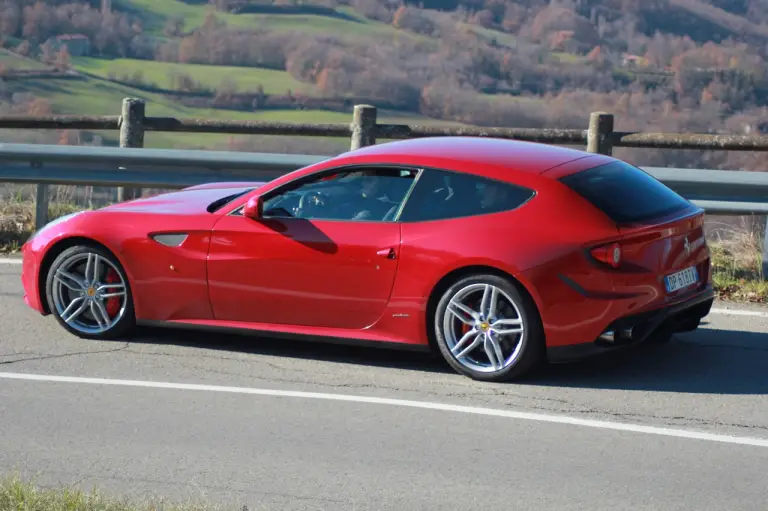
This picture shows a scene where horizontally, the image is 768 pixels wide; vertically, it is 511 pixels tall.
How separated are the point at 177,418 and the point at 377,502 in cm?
161

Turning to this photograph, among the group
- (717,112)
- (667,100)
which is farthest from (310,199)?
(667,100)

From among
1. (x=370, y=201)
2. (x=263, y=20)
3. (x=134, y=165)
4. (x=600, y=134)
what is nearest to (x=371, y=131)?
(x=600, y=134)

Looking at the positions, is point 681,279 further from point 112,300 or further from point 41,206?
point 41,206

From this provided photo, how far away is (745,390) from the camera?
7.04 m

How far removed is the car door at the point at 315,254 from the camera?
286 inches

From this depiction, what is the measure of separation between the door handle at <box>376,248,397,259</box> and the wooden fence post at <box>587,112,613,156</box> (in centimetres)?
556

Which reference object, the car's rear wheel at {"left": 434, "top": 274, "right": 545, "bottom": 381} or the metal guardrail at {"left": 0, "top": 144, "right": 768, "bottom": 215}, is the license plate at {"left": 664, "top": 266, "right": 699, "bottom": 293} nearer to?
the car's rear wheel at {"left": 434, "top": 274, "right": 545, "bottom": 381}

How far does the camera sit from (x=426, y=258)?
7109 mm

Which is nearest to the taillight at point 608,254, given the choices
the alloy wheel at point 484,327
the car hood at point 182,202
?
the alloy wheel at point 484,327

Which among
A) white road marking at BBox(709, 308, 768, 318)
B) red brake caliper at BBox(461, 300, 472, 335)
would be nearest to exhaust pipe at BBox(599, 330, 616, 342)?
red brake caliper at BBox(461, 300, 472, 335)

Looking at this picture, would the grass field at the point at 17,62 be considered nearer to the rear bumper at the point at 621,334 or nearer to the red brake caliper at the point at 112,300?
the red brake caliper at the point at 112,300

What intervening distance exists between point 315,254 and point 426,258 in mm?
683

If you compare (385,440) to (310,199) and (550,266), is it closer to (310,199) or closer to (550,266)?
(550,266)

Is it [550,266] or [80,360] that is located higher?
[550,266]
